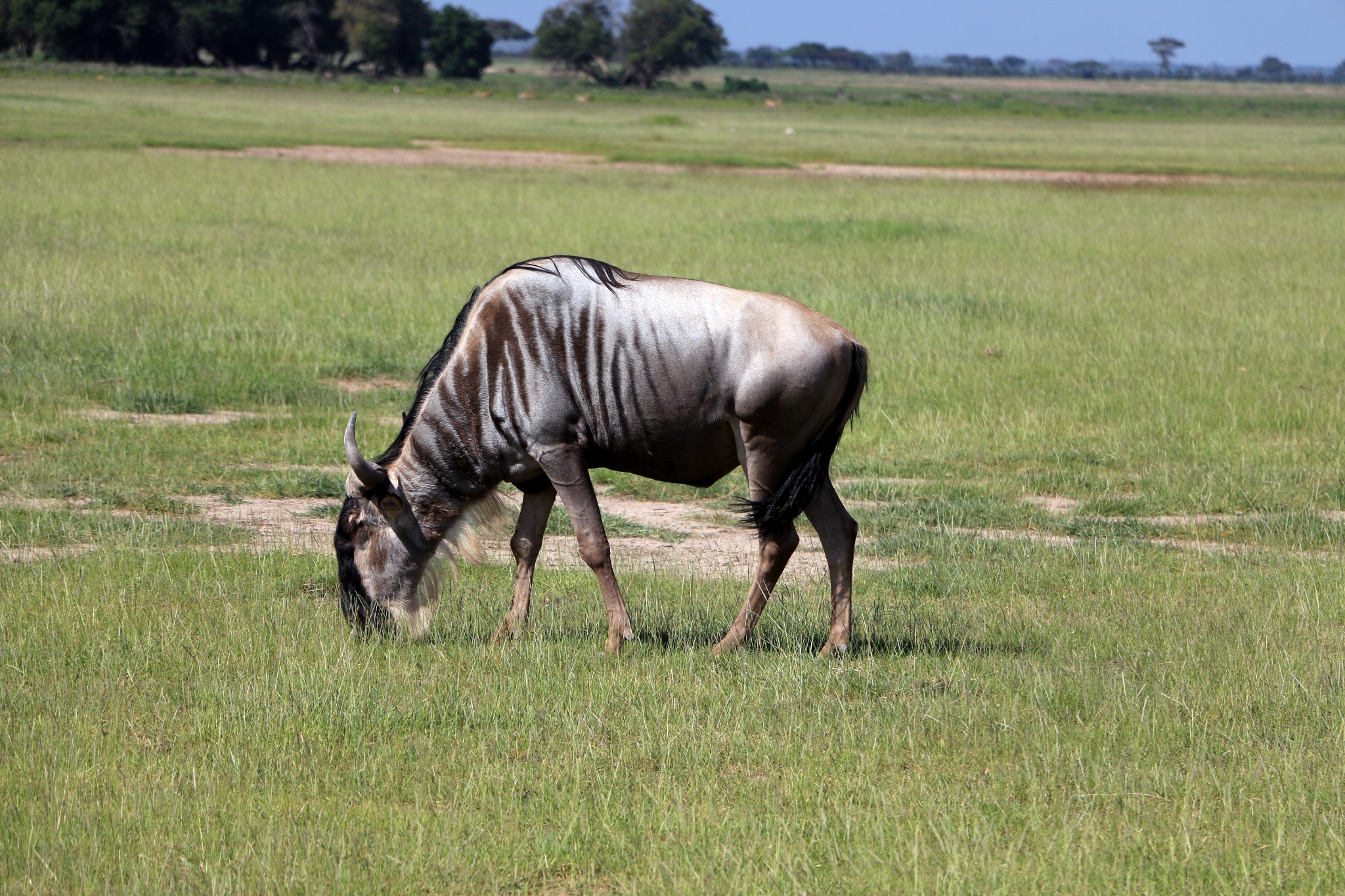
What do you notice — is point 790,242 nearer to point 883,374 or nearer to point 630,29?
point 883,374

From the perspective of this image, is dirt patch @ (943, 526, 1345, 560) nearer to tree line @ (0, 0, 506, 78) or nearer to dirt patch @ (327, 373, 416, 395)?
dirt patch @ (327, 373, 416, 395)

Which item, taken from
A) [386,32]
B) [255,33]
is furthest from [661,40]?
[255,33]

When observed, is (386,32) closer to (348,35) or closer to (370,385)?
(348,35)

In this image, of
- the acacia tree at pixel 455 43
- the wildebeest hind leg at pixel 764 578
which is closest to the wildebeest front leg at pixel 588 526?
the wildebeest hind leg at pixel 764 578

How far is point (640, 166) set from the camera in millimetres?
32219

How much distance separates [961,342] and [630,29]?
9761 centimetres

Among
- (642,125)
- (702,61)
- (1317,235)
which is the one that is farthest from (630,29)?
(1317,235)

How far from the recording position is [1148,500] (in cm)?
859

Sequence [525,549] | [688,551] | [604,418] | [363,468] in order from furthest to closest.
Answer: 1. [688,551]
2. [525,549]
3. [604,418]
4. [363,468]

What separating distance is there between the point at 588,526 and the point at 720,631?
92 cm

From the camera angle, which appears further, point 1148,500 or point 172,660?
point 1148,500

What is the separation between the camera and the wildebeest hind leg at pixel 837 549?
5629mm

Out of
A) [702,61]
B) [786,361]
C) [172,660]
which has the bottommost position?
[172,660]

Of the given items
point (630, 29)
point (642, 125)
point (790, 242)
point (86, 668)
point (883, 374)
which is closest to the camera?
point (86, 668)
